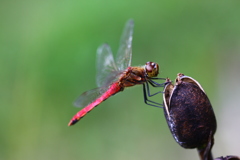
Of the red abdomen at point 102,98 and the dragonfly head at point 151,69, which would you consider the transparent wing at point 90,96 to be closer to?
the red abdomen at point 102,98

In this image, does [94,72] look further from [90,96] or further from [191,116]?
[191,116]

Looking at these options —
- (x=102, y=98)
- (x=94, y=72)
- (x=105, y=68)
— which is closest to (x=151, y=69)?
(x=102, y=98)

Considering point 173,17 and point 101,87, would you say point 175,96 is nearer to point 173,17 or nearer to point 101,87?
point 101,87

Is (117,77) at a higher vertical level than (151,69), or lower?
higher

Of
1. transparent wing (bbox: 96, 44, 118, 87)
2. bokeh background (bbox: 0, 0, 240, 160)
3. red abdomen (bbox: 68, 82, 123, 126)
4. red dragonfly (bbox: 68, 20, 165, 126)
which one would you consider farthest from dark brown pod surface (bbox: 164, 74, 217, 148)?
bokeh background (bbox: 0, 0, 240, 160)

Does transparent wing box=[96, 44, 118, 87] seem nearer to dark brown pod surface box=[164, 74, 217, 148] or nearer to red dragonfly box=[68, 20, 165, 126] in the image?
red dragonfly box=[68, 20, 165, 126]

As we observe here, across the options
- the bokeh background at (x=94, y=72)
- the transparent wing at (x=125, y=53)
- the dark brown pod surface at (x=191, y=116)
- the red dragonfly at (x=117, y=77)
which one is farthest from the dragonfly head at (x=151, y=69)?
the bokeh background at (x=94, y=72)

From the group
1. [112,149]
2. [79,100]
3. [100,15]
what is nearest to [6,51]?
[100,15]
